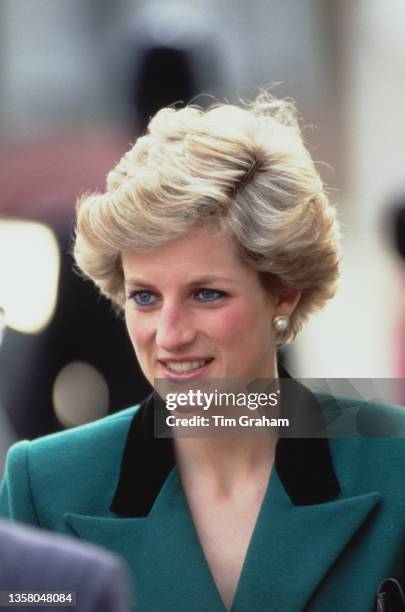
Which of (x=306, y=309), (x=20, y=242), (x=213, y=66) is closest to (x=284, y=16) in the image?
(x=213, y=66)

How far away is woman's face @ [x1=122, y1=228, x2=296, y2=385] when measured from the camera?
2609 millimetres

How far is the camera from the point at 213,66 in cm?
588

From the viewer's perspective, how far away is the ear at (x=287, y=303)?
285 cm

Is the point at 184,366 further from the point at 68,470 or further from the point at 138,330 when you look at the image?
the point at 68,470

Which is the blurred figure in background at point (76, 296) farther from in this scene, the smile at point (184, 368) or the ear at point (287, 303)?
the smile at point (184, 368)

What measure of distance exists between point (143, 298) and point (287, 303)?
0.36 metres

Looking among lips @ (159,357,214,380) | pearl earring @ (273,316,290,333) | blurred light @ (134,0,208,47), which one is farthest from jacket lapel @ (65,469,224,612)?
blurred light @ (134,0,208,47)

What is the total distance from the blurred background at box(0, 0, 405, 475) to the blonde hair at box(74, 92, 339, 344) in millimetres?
1358

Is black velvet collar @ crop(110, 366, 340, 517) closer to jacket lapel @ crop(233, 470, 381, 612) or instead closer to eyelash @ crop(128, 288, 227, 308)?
jacket lapel @ crop(233, 470, 381, 612)

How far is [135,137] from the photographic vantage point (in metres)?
5.70

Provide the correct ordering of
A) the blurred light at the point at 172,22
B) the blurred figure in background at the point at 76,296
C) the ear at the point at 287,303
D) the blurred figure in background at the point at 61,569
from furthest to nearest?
the blurred light at the point at 172,22, the blurred figure in background at the point at 76,296, the ear at the point at 287,303, the blurred figure in background at the point at 61,569

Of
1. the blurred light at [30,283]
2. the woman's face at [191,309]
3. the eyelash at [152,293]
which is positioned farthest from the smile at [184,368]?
the blurred light at [30,283]

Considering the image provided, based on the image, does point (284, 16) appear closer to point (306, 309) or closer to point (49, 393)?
point (49, 393)

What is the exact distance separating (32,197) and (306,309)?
240 centimetres
